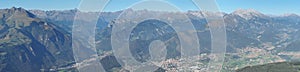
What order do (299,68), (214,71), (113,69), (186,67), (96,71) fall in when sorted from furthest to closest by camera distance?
(113,69) → (96,71) → (186,67) → (214,71) → (299,68)

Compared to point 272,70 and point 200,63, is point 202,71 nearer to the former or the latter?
point 200,63

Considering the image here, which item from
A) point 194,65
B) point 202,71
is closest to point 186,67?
point 202,71

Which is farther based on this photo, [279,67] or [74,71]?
[74,71]

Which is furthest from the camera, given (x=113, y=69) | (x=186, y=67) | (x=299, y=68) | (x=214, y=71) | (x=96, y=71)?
(x=113, y=69)

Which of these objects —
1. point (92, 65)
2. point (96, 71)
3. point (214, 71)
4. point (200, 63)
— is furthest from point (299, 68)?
point (92, 65)

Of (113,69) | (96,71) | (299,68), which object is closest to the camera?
(299,68)

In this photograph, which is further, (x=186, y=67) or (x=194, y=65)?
(x=194, y=65)

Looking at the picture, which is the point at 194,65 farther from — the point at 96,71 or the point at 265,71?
the point at 265,71
